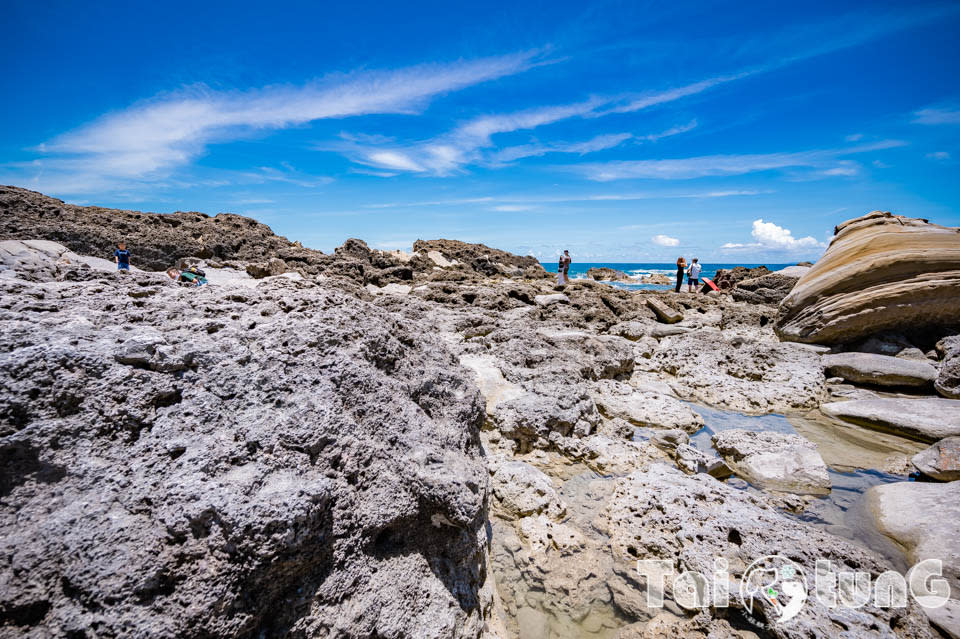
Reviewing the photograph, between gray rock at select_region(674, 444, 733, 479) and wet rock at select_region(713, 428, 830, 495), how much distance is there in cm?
28

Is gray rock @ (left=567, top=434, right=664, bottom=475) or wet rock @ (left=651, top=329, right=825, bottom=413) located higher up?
wet rock @ (left=651, top=329, right=825, bottom=413)

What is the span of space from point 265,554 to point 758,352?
9254mm

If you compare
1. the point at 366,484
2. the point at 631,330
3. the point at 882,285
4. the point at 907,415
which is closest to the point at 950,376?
the point at 907,415

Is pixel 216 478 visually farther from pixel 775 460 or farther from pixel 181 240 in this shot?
pixel 181 240

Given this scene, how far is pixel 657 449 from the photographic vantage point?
4711mm

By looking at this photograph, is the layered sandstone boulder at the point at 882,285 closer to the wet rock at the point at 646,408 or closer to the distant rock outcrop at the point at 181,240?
the wet rock at the point at 646,408

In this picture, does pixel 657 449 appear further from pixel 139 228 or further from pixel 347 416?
pixel 139 228

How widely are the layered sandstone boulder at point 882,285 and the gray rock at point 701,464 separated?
6724mm

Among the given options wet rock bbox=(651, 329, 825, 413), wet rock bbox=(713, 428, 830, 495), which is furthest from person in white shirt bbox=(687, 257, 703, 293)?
wet rock bbox=(713, 428, 830, 495)

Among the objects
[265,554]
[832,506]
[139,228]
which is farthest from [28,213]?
[832,506]

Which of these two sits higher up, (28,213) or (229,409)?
(28,213)

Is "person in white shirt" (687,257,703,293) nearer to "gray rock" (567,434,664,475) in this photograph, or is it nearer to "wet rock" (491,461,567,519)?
"gray rock" (567,434,664,475)

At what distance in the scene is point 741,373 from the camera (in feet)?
24.0

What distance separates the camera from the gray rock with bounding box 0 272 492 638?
1.54m
